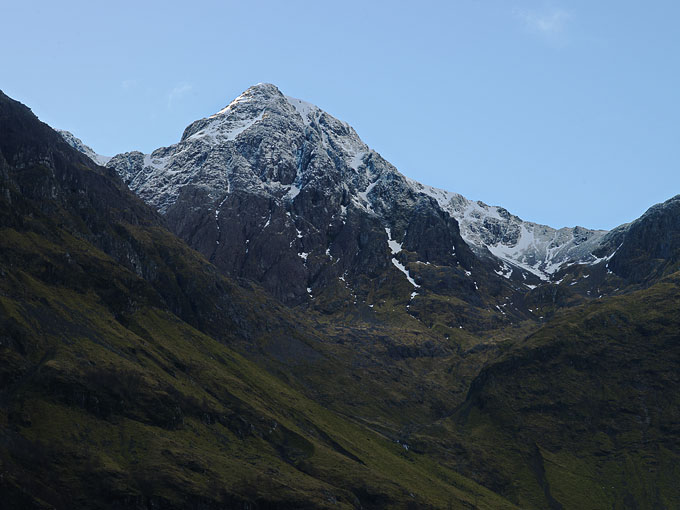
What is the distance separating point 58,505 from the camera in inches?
7692

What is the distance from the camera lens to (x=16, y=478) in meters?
190

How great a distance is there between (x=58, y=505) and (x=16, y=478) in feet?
48.8
